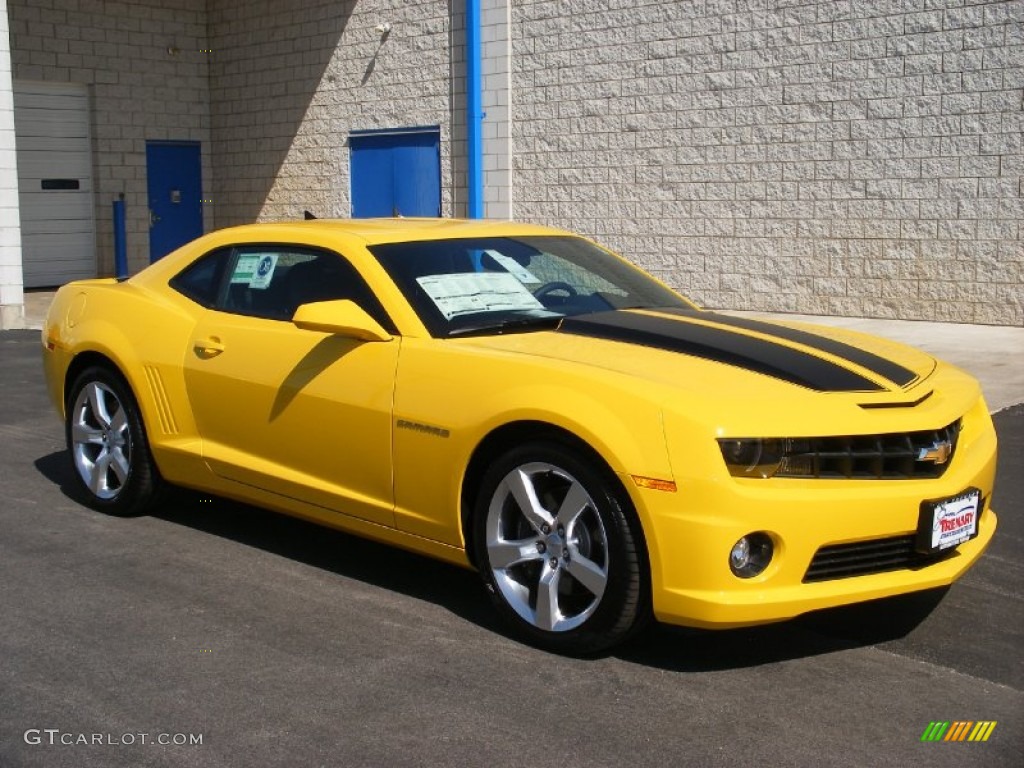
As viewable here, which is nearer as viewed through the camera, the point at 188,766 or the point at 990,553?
the point at 188,766

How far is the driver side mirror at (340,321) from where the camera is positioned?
5.12 m

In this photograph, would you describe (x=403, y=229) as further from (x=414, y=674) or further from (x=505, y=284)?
(x=414, y=674)

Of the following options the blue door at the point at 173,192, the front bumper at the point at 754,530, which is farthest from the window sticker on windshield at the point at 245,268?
the blue door at the point at 173,192

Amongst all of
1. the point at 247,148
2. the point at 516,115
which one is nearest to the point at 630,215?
the point at 516,115

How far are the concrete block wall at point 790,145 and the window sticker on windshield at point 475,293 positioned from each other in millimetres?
8710

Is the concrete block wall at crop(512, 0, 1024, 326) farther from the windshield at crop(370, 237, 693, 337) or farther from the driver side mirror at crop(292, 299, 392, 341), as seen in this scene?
the driver side mirror at crop(292, 299, 392, 341)

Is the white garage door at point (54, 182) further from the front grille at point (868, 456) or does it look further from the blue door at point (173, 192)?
the front grille at point (868, 456)

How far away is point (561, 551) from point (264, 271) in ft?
7.31

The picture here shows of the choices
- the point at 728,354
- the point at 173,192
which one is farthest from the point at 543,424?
the point at 173,192

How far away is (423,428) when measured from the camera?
Result: 16.0 ft

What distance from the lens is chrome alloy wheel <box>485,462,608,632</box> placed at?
443 centimetres

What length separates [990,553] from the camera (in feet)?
19.1

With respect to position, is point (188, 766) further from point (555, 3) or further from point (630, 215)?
point (555, 3)

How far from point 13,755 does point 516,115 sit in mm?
14086
